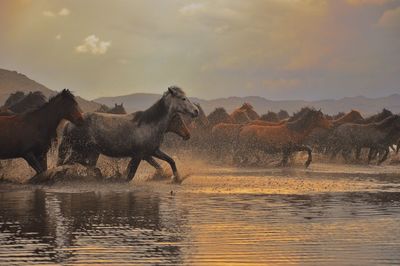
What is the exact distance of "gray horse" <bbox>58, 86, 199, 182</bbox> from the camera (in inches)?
632

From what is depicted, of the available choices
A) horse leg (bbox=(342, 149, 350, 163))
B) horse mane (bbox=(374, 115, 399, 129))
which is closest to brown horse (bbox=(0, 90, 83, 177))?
horse leg (bbox=(342, 149, 350, 163))

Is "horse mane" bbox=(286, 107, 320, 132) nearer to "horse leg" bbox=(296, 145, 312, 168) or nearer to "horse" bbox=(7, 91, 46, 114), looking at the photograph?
"horse leg" bbox=(296, 145, 312, 168)

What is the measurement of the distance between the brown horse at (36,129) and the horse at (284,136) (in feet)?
38.5

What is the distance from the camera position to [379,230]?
28.6 feet

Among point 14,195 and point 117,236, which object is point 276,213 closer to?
point 117,236

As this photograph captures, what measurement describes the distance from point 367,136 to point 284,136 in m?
5.23

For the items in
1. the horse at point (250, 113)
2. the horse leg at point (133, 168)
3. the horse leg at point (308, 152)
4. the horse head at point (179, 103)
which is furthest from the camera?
the horse at point (250, 113)

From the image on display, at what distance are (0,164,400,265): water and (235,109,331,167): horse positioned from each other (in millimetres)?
10976

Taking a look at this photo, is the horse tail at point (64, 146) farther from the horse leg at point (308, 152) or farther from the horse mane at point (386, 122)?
the horse mane at point (386, 122)

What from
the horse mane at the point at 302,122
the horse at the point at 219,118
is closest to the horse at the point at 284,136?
the horse mane at the point at 302,122

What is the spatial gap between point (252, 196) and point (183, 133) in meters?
4.84

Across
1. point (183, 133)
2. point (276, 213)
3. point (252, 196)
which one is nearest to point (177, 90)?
point (183, 133)

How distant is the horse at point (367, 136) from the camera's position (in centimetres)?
2969

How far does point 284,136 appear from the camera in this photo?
1045 inches
